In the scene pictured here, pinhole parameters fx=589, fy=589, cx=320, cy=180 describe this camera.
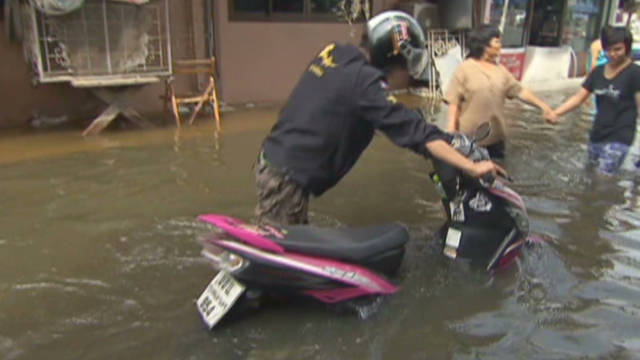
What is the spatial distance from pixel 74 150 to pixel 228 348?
4.89 metres

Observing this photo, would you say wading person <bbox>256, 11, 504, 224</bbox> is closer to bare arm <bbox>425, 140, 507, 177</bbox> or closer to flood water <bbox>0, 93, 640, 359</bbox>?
bare arm <bbox>425, 140, 507, 177</bbox>

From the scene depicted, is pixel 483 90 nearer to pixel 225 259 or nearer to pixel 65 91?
pixel 225 259

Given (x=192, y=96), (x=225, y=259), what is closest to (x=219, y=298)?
(x=225, y=259)

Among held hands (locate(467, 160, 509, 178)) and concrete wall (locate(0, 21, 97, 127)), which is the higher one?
held hands (locate(467, 160, 509, 178))

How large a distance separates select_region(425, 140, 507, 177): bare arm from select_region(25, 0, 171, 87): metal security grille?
589 centimetres

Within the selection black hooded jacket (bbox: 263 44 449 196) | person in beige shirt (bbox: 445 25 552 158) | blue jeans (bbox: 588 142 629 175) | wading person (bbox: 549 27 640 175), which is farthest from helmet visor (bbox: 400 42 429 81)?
blue jeans (bbox: 588 142 629 175)

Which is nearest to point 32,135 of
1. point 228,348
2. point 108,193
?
point 108,193

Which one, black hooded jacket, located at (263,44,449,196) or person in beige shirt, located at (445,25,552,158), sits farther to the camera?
person in beige shirt, located at (445,25,552,158)

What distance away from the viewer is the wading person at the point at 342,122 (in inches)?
113

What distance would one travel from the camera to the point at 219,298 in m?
3.05

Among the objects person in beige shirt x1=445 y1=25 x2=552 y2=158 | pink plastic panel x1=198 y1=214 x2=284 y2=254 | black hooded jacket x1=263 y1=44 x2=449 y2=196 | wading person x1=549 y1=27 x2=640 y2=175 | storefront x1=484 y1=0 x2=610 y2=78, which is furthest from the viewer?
storefront x1=484 y1=0 x2=610 y2=78

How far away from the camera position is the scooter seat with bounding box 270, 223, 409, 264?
2.88 metres

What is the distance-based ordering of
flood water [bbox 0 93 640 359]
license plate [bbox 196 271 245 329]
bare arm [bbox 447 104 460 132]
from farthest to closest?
bare arm [bbox 447 104 460 132] < flood water [bbox 0 93 640 359] < license plate [bbox 196 271 245 329]

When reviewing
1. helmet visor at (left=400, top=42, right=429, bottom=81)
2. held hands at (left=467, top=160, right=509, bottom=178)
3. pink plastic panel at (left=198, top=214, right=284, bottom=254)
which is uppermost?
helmet visor at (left=400, top=42, right=429, bottom=81)
